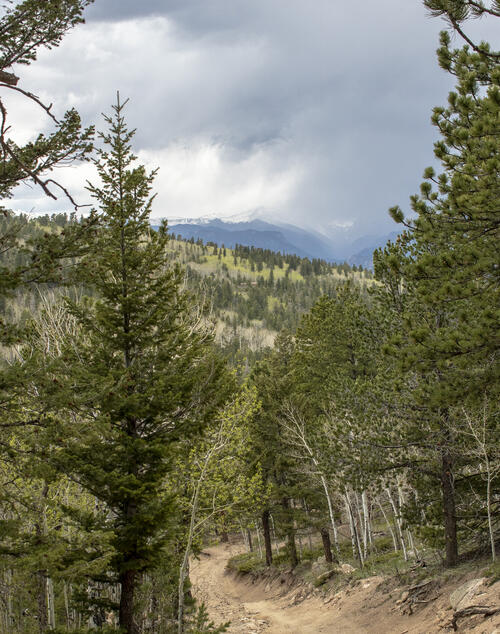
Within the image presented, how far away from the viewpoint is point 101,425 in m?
6.07

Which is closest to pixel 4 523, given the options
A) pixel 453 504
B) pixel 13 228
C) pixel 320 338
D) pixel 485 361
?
pixel 13 228

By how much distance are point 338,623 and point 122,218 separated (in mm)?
14128

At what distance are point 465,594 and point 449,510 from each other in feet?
7.95

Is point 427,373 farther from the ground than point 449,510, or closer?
farther from the ground

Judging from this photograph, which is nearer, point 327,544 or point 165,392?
point 165,392

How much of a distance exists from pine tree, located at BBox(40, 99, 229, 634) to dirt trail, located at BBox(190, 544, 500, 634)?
340 cm

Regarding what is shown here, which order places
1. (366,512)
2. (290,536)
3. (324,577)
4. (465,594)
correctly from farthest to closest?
1. (290,536)
2. (324,577)
3. (366,512)
4. (465,594)

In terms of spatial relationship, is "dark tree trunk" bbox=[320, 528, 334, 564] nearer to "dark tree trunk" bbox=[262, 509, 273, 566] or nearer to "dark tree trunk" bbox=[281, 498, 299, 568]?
"dark tree trunk" bbox=[281, 498, 299, 568]

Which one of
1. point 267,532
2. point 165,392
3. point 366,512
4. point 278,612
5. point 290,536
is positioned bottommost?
point 278,612

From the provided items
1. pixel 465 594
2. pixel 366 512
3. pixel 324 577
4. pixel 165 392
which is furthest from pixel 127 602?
pixel 324 577

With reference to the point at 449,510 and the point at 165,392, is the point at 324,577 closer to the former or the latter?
the point at 449,510

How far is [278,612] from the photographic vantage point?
62.1ft

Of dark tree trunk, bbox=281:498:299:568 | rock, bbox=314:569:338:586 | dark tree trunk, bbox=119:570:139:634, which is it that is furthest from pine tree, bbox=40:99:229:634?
dark tree trunk, bbox=281:498:299:568

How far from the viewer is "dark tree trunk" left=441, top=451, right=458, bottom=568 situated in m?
12.3
